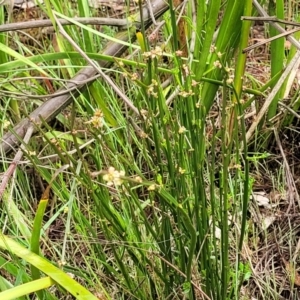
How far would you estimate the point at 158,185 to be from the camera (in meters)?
0.70

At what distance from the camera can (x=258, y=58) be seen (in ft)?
5.52

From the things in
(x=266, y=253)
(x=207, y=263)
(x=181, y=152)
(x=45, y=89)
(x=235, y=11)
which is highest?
(x=235, y=11)

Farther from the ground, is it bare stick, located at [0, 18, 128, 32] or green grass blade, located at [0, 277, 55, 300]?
bare stick, located at [0, 18, 128, 32]

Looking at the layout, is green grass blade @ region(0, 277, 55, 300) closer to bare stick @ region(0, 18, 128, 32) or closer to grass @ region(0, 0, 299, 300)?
grass @ region(0, 0, 299, 300)

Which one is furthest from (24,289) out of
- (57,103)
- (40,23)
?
(40,23)

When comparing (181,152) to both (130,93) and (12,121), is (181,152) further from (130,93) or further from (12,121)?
(12,121)

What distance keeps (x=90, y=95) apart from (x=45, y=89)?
0.24 meters

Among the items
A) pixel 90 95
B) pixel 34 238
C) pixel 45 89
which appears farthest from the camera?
pixel 45 89

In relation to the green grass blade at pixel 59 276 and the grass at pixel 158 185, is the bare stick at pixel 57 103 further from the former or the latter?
the green grass blade at pixel 59 276

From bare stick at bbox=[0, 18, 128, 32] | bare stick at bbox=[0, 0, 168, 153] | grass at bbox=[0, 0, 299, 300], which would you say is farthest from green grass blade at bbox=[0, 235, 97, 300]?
bare stick at bbox=[0, 18, 128, 32]

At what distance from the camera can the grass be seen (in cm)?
86

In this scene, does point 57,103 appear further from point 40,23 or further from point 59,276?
point 59,276

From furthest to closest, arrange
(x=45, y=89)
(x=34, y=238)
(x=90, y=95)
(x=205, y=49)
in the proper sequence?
(x=45, y=89) < (x=90, y=95) < (x=205, y=49) < (x=34, y=238)

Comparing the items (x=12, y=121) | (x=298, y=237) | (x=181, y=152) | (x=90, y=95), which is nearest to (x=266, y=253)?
Result: (x=298, y=237)
